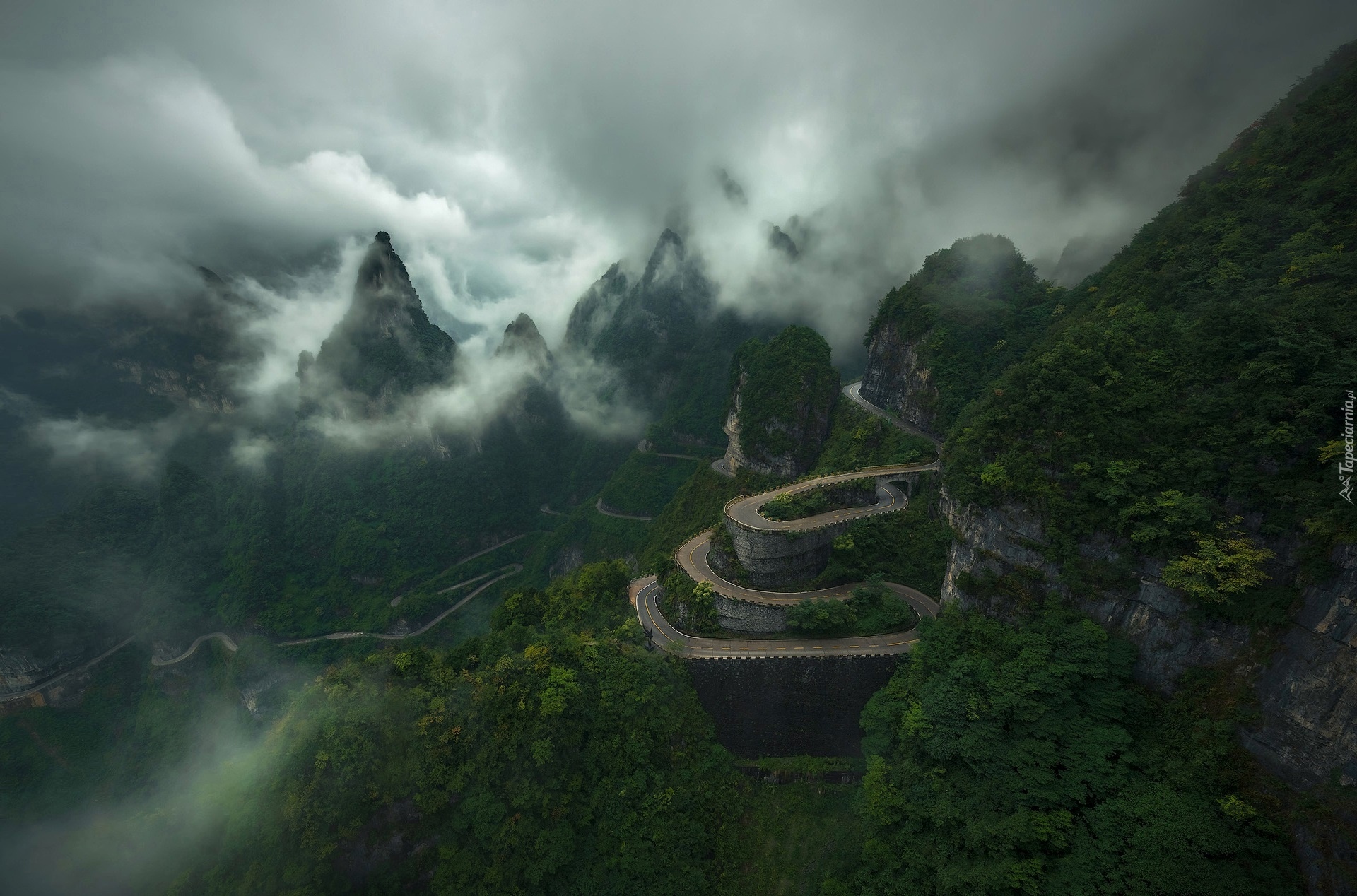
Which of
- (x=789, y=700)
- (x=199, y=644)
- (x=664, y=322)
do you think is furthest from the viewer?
(x=664, y=322)

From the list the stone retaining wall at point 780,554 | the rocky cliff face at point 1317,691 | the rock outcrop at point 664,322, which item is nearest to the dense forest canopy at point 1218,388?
the rocky cliff face at point 1317,691

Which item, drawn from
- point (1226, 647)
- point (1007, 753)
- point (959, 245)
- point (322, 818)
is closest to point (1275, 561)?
point (1226, 647)

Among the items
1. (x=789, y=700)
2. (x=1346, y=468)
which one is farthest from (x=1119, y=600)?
(x=789, y=700)

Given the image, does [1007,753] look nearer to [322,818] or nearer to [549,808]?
[549,808]

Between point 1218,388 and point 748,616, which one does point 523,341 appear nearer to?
point 748,616

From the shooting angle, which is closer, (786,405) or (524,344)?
(786,405)

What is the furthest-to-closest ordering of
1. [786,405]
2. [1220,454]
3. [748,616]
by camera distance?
[786,405] → [748,616] → [1220,454]

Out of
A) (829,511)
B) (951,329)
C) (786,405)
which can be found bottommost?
(829,511)

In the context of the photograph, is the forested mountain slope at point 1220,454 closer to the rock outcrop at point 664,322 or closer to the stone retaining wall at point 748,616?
the stone retaining wall at point 748,616
